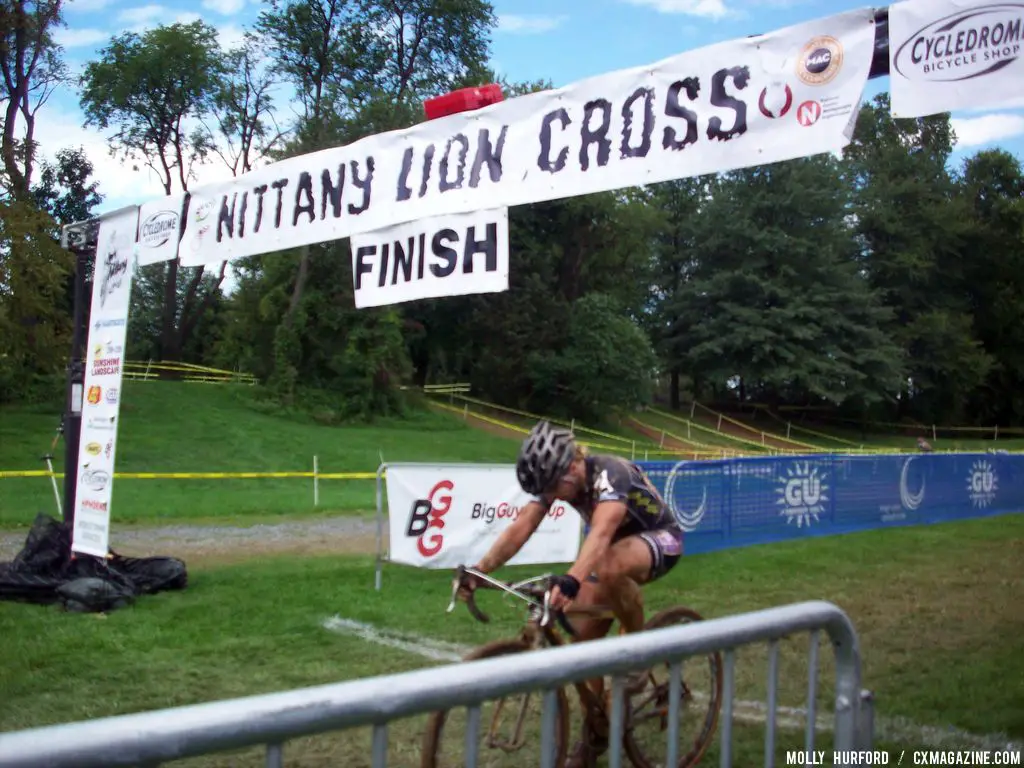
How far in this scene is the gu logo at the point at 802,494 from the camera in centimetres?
1419

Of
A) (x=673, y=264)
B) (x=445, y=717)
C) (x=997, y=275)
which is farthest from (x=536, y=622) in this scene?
(x=997, y=275)

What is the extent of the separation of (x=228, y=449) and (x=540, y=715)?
24.5 meters

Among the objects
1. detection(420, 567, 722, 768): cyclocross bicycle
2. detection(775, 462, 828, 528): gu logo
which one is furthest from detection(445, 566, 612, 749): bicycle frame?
detection(775, 462, 828, 528): gu logo

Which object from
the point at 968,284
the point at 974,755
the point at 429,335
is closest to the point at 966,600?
the point at 974,755

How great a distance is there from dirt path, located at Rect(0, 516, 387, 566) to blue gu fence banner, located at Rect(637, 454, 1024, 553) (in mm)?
4319

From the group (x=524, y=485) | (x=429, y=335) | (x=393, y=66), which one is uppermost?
(x=393, y=66)

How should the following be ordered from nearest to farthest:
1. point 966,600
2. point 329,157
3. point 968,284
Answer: point 329,157, point 966,600, point 968,284

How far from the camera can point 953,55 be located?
476cm

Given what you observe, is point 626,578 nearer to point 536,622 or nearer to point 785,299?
point 536,622

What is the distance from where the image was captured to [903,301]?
62.8 metres

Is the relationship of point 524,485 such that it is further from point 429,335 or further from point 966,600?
point 429,335

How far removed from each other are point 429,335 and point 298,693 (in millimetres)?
45788

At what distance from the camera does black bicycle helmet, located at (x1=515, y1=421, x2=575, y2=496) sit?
14.6 ft

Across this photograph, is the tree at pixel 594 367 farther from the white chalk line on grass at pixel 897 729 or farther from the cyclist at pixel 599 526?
the cyclist at pixel 599 526
